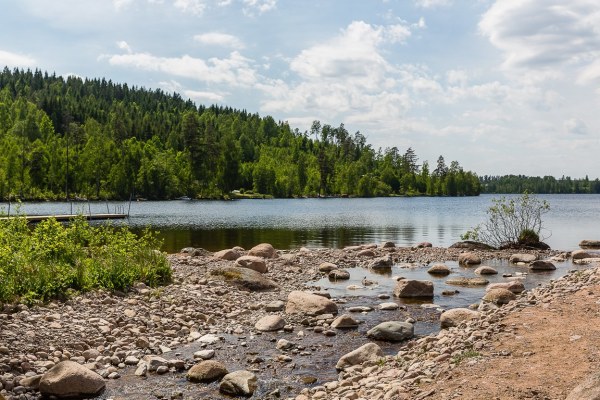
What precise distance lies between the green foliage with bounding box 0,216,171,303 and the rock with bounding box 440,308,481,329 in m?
10.00

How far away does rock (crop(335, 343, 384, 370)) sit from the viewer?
37.3 feet

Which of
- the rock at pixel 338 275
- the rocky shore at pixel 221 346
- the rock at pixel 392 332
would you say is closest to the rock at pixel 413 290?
the rocky shore at pixel 221 346

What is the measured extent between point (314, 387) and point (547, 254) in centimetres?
2815

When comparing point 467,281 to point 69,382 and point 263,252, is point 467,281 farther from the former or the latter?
point 69,382

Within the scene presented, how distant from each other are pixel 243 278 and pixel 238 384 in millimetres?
10411

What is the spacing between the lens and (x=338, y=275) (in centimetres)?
2439

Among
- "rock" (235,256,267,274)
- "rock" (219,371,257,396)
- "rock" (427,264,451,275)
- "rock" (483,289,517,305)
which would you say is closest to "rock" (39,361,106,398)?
"rock" (219,371,257,396)

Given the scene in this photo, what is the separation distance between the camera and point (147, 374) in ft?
35.3

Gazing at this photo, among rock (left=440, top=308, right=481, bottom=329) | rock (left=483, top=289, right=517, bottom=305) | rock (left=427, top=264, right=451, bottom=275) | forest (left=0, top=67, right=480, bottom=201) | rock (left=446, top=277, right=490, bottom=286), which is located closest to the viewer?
rock (left=440, top=308, right=481, bottom=329)

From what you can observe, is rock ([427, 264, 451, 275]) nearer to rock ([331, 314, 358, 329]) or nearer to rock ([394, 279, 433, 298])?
rock ([394, 279, 433, 298])

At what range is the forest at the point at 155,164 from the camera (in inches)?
4665

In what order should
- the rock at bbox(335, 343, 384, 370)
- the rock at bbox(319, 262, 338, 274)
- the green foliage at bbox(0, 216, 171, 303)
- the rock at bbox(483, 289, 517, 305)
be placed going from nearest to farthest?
the rock at bbox(335, 343, 384, 370), the green foliage at bbox(0, 216, 171, 303), the rock at bbox(483, 289, 517, 305), the rock at bbox(319, 262, 338, 274)

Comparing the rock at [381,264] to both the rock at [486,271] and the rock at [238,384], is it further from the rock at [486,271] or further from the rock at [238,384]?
the rock at [238,384]

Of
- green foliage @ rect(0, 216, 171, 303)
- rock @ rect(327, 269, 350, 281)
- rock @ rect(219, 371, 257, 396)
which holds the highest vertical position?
green foliage @ rect(0, 216, 171, 303)
